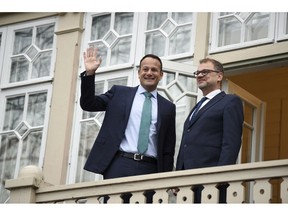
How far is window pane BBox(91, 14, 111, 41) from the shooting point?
11990 millimetres

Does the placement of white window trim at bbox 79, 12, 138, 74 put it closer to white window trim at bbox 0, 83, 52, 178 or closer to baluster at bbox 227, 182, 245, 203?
white window trim at bbox 0, 83, 52, 178

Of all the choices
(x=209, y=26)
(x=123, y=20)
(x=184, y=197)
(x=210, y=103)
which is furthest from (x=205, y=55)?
(x=184, y=197)

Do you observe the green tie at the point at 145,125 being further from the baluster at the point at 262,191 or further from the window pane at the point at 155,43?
the window pane at the point at 155,43

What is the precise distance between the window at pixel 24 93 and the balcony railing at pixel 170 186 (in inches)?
91.6

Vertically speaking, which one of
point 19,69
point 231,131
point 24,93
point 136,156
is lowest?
point 136,156

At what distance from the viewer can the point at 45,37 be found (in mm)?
12352

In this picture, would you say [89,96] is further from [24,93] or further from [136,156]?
[24,93]

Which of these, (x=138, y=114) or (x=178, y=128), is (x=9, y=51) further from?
(x=138, y=114)

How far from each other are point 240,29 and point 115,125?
7.59 feet

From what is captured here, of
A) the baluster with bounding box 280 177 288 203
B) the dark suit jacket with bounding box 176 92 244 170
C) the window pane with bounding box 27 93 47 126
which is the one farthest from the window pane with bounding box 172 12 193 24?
the baluster with bounding box 280 177 288 203

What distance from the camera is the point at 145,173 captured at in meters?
9.01

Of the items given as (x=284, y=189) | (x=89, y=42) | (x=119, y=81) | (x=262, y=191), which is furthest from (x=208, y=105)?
(x=89, y=42)

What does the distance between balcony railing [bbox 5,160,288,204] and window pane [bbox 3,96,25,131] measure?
8.80 ft
